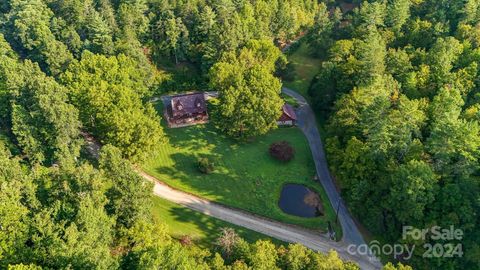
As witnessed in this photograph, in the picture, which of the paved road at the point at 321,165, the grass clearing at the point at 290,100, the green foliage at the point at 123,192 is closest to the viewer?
the green foliage at the point at 123,192

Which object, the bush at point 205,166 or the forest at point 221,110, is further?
the bush at point 205,166

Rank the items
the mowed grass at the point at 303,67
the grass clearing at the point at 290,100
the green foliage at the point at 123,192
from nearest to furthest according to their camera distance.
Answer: the green foliage at the point at 123,192
the grass clearing at the point at 290,100
the mowed grass at the point at 303,67

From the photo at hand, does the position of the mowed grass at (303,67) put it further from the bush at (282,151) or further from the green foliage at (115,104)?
the green foliage at (115,104)

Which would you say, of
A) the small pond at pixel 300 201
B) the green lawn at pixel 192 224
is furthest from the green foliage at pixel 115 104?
the small pond at pixel 300 201

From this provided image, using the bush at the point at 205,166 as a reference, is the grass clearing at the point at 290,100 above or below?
above

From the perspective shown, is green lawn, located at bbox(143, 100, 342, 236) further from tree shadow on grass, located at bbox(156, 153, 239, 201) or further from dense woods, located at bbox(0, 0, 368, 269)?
dense woods, located at bbox(0, 0, 368, 269)

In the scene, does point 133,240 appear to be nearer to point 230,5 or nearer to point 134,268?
point 134,268

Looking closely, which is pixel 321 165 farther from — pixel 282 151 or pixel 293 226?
pixel 293 226

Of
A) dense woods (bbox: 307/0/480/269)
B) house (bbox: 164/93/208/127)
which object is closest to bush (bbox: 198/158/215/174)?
house (bbox: 164/93/208/127)

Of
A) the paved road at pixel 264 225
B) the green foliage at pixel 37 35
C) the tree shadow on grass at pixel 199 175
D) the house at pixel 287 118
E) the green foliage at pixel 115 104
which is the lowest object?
the paved road at pixel 264 225
